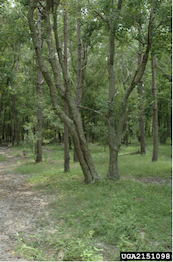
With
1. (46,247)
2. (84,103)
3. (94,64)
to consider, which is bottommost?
(46,247)

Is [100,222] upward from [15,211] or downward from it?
upward

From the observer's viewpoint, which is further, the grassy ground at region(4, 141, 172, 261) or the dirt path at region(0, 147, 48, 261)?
the dirt path at region(0, 147, 48, 261)

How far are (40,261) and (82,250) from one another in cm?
76

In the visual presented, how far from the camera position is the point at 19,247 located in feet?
12.8

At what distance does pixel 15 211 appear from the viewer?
5754 mm

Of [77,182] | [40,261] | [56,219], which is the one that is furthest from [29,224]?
[77,182]

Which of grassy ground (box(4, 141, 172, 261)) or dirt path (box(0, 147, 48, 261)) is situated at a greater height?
grassy ground (box(4, 141, 172, 261))

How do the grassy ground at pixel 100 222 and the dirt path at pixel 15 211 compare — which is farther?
the dirt path at pixel 15 211

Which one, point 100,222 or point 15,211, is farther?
point 15,211

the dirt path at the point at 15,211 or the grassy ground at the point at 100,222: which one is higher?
the grassy ground at the point at 100,222

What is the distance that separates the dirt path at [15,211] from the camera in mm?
4020

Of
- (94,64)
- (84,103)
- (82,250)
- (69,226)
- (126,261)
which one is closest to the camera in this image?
(126,261)

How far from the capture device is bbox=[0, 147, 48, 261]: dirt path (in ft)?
13.2

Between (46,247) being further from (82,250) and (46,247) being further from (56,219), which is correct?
(56,219)
